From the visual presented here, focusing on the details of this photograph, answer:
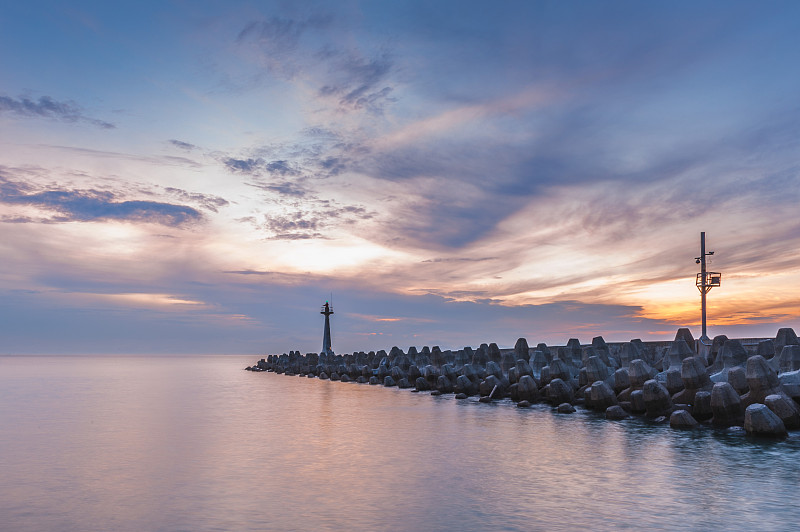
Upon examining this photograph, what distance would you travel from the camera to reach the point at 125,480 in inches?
631

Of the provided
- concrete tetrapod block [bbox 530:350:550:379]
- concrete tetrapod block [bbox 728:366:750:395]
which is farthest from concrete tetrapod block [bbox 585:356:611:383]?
concrete tetrapod block [bbox 728:366:750:395]

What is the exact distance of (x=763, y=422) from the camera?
720 inches

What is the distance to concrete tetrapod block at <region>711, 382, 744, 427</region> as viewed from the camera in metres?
19.8

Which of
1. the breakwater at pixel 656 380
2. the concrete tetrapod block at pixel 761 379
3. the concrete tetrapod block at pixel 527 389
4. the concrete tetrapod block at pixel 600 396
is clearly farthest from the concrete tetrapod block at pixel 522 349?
the concrete tetrapod block at pixel 761 379

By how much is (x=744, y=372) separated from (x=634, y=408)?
4.95 metres

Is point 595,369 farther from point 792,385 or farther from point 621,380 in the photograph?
point 792,385

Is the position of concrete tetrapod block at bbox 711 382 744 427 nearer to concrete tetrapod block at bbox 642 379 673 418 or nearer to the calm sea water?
the calm sea water

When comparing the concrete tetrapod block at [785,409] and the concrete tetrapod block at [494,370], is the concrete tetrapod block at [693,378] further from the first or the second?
the concrete tetrapod block at [494,370]

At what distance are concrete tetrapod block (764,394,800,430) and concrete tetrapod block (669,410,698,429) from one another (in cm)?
248

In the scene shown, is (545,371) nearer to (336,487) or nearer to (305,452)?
(305,452)

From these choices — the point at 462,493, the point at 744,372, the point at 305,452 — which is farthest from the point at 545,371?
the point at 462,493

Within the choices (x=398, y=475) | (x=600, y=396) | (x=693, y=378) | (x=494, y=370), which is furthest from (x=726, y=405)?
(x=494, y=370)

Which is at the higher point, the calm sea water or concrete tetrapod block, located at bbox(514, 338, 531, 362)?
concrete tetrapod block, located at bbox(514, 338, 531, 362)

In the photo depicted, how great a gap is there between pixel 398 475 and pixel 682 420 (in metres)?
10.4
